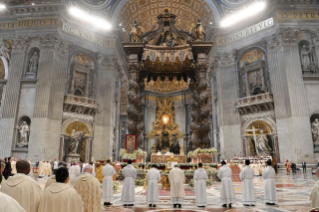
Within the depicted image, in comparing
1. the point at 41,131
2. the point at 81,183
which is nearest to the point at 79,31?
the point at 41,131

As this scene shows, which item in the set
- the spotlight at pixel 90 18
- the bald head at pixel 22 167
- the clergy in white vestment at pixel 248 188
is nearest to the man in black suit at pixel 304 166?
the clergy in white vestment at pixel 248 188

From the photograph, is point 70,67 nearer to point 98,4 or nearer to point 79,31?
point 79,31

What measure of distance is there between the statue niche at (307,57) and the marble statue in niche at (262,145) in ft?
16.8

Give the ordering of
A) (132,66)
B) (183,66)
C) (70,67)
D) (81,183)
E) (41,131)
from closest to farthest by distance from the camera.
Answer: (81,183)
(132,66)
(183,66)
(41,131)
(70,67)

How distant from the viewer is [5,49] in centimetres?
1616

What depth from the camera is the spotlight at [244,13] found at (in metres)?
17.2

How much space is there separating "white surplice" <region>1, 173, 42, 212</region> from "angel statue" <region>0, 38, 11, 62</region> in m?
17.3

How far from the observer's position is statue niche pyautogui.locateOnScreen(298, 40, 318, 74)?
50.1ft

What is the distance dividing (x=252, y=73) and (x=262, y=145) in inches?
220

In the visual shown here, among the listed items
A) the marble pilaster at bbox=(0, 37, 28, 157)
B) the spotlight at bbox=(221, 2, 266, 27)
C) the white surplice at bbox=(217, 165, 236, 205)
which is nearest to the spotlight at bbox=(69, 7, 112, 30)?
the marble pilaster at bbox=(0, 37, 28, 157)

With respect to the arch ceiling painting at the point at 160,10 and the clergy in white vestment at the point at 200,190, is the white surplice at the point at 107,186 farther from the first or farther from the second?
the arch ceiling painting at the point at 160,10

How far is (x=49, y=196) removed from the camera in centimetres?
208

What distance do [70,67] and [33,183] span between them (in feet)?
53.2

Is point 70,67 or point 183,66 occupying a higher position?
point 70,67
